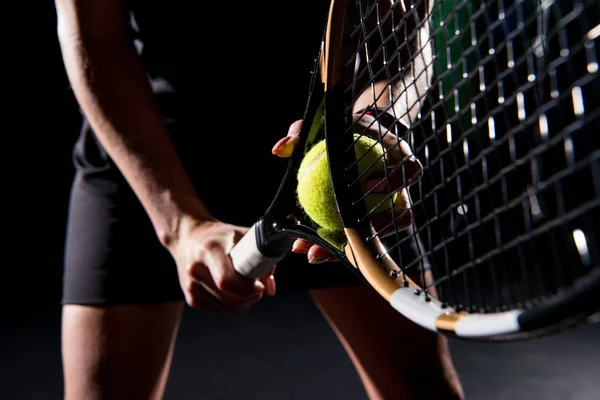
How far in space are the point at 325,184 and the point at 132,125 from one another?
24cm

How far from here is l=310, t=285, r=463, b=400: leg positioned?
29.5 inches

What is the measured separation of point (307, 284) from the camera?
784 mm

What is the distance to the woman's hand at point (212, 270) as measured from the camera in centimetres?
62

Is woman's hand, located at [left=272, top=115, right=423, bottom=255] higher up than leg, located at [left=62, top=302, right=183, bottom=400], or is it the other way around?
woman's hand, located at [left=272, top=115, right=423, bottom=255]

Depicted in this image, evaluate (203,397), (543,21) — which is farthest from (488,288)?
(543,21)

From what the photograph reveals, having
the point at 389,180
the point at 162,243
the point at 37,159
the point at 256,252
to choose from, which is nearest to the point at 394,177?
the point at 389,180

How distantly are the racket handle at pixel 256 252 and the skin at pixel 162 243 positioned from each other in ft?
0.04

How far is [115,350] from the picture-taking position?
0.74 metres

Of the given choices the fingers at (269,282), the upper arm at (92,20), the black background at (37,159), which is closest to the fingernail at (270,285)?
the fingers at (269,282)

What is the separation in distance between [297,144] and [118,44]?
0.85 feet

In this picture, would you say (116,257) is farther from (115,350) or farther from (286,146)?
(286,146)

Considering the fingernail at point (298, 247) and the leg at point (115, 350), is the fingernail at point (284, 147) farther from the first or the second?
the leg at point (115, 350)

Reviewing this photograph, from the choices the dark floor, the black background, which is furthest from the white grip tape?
the black background

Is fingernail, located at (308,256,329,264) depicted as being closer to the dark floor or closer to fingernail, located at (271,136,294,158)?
fingernail, located at (271,136,294,158)
